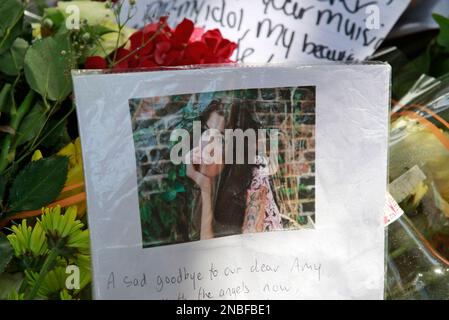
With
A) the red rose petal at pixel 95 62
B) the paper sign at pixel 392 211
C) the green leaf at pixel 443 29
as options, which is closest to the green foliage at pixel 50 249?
the red rose petal at pixel 95 62

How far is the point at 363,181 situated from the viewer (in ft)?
2.05

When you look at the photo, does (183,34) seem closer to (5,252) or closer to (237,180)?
(237,180)

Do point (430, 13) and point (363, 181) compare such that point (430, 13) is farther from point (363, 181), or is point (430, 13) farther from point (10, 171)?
point (10, 171)

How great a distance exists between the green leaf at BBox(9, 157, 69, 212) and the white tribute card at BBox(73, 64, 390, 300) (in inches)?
3.7

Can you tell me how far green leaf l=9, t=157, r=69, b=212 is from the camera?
631 millimetres

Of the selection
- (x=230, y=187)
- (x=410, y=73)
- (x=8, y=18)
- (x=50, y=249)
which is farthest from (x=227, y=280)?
(x=410, y=73)

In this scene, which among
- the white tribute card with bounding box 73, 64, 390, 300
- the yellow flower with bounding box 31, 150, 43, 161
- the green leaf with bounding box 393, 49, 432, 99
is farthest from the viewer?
the green leaf with bounding box 393, 49, 432, 99

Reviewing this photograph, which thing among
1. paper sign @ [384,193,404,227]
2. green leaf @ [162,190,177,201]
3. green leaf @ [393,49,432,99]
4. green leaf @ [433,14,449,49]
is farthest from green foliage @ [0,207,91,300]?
green leaf @ [433,14,449,49]

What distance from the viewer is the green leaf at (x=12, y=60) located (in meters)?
0.72

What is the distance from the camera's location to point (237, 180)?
1.96 ft

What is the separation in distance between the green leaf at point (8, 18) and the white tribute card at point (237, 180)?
0.69ft

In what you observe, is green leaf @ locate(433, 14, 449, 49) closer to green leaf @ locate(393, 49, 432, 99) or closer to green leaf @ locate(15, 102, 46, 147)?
green leaf @ locate(393, 49, 432, 99)
